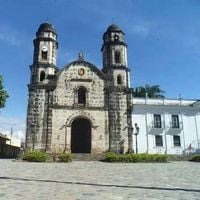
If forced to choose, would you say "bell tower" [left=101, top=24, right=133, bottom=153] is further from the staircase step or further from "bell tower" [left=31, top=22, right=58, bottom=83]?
"bell tower" [left=31, top=22, right=58, bottom=83]

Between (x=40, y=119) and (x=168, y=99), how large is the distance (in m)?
15.5

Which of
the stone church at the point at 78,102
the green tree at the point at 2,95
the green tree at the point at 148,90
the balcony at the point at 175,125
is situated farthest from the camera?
the green tree at the point at 148,90

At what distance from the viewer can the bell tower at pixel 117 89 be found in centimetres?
2819

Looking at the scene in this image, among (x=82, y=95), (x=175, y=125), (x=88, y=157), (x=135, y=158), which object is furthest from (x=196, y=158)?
(x=82, y=95)

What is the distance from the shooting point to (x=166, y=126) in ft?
100

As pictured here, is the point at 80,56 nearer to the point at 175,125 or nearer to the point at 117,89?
the point at 117,89

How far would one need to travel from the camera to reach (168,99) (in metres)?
32.9

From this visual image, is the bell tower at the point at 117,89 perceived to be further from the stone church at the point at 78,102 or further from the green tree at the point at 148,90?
the green tree at the point at 148,90

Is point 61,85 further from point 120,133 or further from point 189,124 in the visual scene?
point 189,124

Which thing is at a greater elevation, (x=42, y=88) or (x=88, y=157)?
(x=42, y=88)

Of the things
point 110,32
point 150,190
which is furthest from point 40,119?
point 150,190

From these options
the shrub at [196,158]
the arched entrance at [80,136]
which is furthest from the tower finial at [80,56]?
the shrub at [196,158]

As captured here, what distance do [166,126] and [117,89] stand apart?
22.9 feet

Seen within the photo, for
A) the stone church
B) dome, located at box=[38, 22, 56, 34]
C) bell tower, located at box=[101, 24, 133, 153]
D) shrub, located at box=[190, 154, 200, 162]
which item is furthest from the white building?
dome, located at box=[38, 22, 56, 34]
